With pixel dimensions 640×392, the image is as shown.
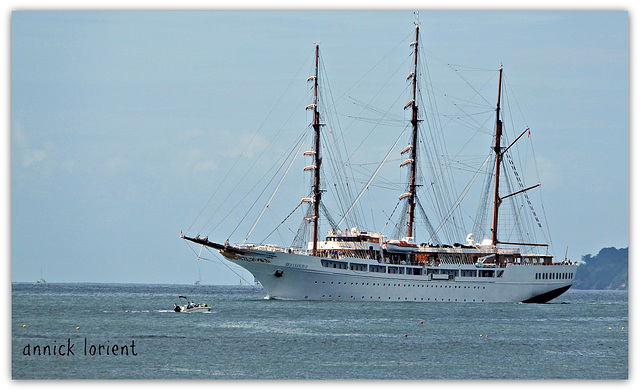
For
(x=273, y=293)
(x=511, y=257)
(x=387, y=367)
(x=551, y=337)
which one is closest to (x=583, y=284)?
(x=511, y=257)

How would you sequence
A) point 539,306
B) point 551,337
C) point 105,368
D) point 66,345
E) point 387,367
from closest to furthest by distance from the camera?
point 105,368 < point 387,367 < point 66,345 < point 551,337 < point 539,306

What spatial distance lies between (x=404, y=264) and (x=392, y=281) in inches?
72.0

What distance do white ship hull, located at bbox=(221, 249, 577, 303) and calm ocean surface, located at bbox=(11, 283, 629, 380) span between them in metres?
2.28

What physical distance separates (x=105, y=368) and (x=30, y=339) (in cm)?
762

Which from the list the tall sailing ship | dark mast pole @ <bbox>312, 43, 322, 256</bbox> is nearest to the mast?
the tall sailing ship

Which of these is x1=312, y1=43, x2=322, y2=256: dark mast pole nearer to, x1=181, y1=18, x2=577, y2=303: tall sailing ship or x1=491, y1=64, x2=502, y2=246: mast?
x1=181, y1=18, x2=577, y2=303: tall sailing ship

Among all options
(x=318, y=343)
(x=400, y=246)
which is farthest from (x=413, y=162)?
(x=318, y=343)

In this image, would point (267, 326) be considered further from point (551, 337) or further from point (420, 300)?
point (420, 300)

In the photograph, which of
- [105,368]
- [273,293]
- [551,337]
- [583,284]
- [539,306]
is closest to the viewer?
[105,368]

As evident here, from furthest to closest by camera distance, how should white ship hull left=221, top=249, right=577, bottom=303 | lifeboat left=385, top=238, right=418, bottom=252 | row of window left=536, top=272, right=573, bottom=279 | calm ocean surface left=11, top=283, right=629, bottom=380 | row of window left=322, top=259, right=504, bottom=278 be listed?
row of window left=536, top=272, right=573, bottom=279
lifeboat left=385, top=238, right=418, bottom=252
row of window left=322, top=259, right=504, bottom=278
white ship hull left=221, top=249, right=577, bottom=303
calm ocean surface left=11, top=283, right=629, bottom=380

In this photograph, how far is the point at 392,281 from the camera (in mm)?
62062

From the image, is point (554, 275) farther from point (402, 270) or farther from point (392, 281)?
point (392, 281)

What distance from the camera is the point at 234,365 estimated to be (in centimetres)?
3241

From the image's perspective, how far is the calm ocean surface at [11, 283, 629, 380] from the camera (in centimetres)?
3144
